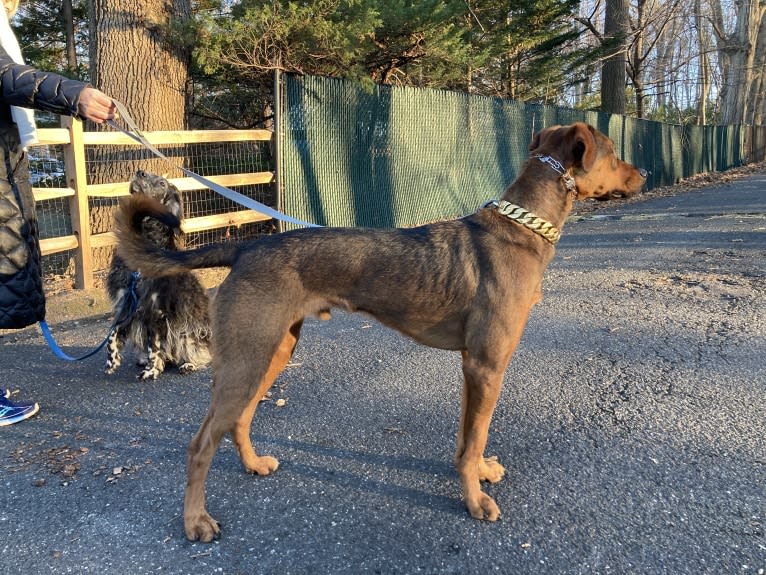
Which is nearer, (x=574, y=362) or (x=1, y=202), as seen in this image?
(x=1, y=202)

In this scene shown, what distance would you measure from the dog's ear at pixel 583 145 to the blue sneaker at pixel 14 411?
13.0 feet

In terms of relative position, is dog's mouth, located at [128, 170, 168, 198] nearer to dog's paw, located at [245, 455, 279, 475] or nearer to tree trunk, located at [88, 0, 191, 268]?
dog's paw, located at [245, 455, 279, 475]

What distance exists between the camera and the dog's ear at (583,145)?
3.37m

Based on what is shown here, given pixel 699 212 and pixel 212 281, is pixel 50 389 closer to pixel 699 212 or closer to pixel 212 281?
pixel 212 281

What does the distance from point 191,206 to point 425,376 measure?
5786mm

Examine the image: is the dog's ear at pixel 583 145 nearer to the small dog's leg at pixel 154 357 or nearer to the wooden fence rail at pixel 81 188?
the small dog's leg at pixel 154 357

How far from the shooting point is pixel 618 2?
21094 mm

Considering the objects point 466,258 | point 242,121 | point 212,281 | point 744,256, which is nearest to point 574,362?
point 466,258

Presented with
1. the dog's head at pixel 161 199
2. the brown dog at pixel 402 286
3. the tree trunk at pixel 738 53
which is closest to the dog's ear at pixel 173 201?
the dog's head at pixel 161 199

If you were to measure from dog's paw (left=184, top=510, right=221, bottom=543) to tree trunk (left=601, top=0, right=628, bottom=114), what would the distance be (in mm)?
21188

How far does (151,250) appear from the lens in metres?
3.12

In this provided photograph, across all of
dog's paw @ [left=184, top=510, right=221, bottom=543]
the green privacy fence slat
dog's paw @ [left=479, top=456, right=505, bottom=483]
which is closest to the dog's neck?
dog's paw @ [left=479, top=456, right=505, bottom=483]

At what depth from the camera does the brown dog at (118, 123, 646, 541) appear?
2947mm

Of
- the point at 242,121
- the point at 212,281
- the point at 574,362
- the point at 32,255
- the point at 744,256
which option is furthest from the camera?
the point at 242,121
